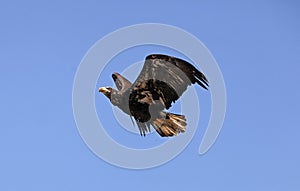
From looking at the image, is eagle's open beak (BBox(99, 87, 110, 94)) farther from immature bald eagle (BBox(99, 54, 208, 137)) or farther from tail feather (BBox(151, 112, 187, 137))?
tail feather (BBox(151, 112, 187, 137))

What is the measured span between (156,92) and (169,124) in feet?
0.42

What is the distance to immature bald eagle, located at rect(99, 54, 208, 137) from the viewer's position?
1776 mm

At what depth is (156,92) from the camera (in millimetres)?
1802

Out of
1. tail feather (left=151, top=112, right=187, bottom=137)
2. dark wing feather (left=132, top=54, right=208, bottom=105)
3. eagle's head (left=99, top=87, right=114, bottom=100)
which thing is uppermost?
dark wing feather (left=132, top=54, right=208, bottom=105)

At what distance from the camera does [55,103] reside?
172 centimetres

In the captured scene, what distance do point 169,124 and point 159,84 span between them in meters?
0.15

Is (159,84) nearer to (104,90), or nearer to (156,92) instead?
(156,92)

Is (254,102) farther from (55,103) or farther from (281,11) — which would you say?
(55,103)

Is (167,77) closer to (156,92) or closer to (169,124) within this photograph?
(156,92)

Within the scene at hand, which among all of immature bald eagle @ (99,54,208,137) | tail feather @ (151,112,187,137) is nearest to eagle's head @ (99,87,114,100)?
immature bald eagle @ (99,54,208,137)

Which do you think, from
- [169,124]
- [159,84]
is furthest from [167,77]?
[169,124]

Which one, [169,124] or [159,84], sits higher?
[159,84]

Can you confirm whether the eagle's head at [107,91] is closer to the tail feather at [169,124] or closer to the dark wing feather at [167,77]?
the dark wing feather at [167,77]

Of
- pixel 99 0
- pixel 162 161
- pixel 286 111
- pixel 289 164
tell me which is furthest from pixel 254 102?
pixel 99 0
